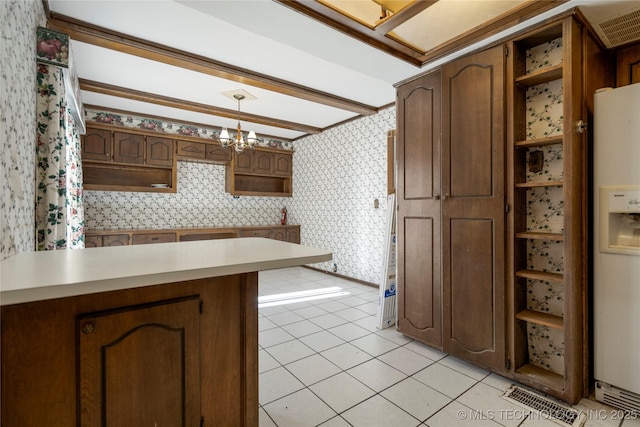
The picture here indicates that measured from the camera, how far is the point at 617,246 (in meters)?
1.89

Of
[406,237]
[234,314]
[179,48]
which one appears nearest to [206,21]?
[179,48]

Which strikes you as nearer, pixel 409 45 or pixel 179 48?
pixel 409 45

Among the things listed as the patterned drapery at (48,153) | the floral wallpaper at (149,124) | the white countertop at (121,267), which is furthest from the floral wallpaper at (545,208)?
the floral wallpaper at (149,124)

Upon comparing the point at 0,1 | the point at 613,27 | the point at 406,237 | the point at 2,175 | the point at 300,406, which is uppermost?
the point at 613,27

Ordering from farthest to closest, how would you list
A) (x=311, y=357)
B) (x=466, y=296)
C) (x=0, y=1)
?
1. (x=311, y=357)
2. (x=466, y=296)
3. (x=0, y=1)

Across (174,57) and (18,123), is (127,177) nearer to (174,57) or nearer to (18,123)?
(174,57)

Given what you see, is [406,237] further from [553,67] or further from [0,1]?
[0,1]

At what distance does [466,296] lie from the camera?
236 centimetres

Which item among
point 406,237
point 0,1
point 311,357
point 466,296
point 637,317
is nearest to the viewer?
point 0,1

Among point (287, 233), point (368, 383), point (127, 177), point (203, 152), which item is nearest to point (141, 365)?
point (368, 383)

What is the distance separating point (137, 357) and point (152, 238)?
440 centimetres

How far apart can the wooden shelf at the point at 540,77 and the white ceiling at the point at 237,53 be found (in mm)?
346

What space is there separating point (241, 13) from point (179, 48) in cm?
123

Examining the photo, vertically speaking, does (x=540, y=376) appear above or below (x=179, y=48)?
below
